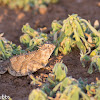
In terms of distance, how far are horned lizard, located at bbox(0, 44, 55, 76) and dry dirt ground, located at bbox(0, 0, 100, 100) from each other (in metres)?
0.11

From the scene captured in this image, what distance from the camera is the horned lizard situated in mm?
3559

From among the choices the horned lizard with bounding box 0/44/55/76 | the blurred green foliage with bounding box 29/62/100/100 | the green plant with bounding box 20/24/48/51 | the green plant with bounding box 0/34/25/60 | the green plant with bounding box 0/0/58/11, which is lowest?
the blurred green foliage with bounding box 29/62/100/100

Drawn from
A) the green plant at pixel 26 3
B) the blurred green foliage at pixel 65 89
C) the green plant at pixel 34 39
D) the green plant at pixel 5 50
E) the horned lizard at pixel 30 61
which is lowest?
the blurred green foliage at pixel 65 89

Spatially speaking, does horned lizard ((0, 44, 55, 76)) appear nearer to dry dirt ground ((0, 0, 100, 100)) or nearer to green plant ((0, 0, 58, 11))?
dry dirt ground ((0, 0, 100, 100))

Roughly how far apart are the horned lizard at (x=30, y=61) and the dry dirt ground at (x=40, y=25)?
0.11 meters

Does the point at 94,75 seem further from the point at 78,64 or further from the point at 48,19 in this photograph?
the point at 48,19

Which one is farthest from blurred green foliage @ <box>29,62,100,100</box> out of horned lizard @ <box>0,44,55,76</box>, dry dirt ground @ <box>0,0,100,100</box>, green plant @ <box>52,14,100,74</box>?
green plant @ <box>52,14,100,74</box>

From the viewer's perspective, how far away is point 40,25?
5.64m

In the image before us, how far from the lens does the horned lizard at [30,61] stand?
3.56 m

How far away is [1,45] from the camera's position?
377cm

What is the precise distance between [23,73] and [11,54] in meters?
0.52

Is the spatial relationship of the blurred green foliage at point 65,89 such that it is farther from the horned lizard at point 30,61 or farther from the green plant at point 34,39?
the green plant at point 34,39

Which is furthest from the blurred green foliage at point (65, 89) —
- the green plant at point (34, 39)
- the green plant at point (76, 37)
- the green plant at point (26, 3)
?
the green plant at point (26, 3)

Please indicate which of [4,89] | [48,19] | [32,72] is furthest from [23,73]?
[48,19]
